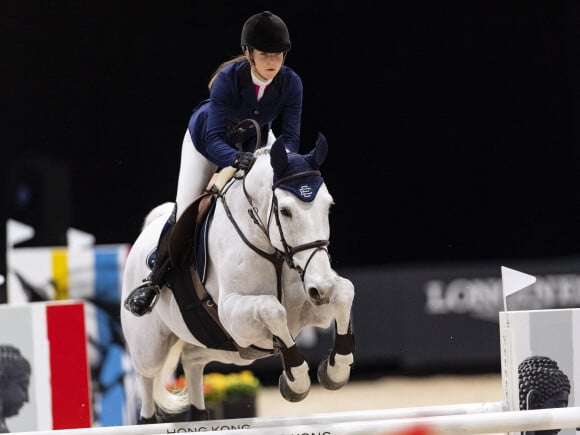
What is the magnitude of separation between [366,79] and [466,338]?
2279 mm

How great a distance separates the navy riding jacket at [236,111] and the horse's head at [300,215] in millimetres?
309

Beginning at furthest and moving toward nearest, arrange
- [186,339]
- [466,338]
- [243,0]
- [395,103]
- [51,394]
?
[466,338], [395,103], [243,0], [51,394], [186,339]

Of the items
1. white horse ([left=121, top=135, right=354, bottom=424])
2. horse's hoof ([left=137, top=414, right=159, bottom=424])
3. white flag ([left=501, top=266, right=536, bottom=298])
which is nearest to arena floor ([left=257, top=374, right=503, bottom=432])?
horse's hoof ([left=137, top=414, right=159, bottom=424])

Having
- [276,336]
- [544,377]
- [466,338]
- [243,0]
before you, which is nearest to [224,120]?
[276,336]

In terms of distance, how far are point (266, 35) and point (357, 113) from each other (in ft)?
13.0

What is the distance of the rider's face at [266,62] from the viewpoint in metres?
3.85

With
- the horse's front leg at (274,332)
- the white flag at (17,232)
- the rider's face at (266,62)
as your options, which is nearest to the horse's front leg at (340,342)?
the horse's front leg at (274,332)

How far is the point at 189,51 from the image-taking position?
24.3 ft

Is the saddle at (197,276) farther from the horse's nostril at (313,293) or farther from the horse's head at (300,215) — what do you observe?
the horse's nostril at (313,293)

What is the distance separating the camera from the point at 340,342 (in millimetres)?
3672

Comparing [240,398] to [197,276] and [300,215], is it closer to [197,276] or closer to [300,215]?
[197,276]

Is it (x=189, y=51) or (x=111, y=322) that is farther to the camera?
(x=189, y=51)

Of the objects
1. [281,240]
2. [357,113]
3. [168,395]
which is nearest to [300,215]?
[281,240]

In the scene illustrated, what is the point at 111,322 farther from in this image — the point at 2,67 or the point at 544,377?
the point at 544,377
